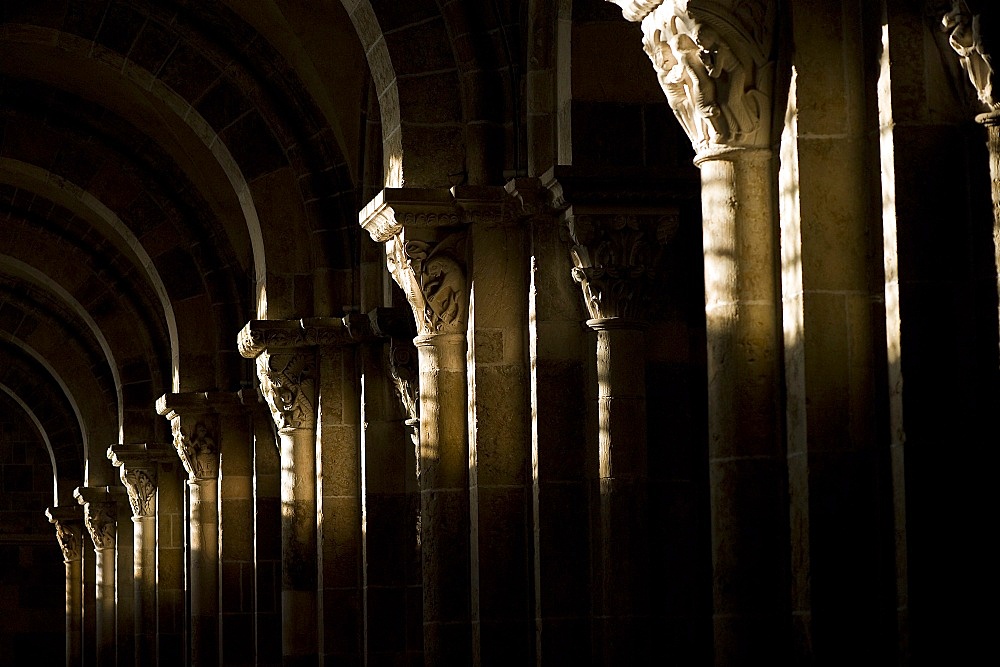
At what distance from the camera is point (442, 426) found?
1175 centimetres

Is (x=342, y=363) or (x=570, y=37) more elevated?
(x=570, y=37)

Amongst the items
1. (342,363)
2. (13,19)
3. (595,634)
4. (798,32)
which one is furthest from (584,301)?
(13,19)

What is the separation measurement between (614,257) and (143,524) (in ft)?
44.5

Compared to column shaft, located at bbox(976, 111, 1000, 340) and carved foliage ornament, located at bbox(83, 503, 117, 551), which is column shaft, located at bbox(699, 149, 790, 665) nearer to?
column shaft, located at bbox(976, 111, 1000, 340)

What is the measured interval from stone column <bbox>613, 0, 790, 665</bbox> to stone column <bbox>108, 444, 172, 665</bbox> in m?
14.8

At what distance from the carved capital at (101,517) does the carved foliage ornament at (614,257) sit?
645 inches

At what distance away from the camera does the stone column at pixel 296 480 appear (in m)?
15.2

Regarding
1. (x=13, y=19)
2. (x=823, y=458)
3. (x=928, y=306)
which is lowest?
(x=823, y=458)

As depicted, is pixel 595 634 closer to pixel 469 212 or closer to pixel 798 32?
pixel 469 212

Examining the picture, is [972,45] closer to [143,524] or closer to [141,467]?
[141,467]

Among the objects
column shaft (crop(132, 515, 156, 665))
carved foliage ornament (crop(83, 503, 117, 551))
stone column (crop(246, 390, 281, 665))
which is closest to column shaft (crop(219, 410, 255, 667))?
stone column (crop(246, 390, 281, 665))

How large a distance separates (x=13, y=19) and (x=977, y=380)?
33.5 ft

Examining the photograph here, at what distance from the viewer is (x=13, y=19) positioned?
15266 mm

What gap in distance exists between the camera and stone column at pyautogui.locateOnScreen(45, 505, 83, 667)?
1144 inches
